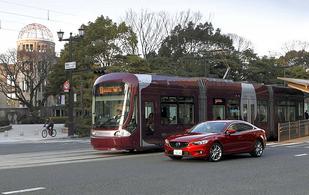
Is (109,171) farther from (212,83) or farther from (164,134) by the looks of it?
(212,83)

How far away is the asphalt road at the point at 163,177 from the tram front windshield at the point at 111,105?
2.40 metres

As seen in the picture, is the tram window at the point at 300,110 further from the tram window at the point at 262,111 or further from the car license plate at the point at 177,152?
the car license plate at the point at 177,152

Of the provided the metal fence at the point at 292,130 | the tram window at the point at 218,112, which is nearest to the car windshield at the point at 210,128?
the tram window at the point at 218,112

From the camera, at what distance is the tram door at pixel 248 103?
25.0m

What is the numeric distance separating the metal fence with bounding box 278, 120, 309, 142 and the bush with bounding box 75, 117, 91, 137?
634 inches

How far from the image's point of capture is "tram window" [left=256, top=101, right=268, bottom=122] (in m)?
26.3

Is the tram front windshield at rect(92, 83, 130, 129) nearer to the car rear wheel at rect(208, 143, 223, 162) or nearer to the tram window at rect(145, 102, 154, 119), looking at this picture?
the tram window at rect(145, 102, 154, 119)

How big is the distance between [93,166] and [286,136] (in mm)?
16172

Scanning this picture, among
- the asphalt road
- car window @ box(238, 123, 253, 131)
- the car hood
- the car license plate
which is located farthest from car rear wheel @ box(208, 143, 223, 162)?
car window @ box(238, 123, 253, 131)

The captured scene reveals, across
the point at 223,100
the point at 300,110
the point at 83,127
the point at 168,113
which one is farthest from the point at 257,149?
the point at 83,127

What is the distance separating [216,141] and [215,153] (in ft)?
1.29

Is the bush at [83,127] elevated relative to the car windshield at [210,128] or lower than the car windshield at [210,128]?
lower

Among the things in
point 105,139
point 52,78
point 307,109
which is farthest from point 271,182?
point 52,78

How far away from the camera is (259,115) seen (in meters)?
26.3
